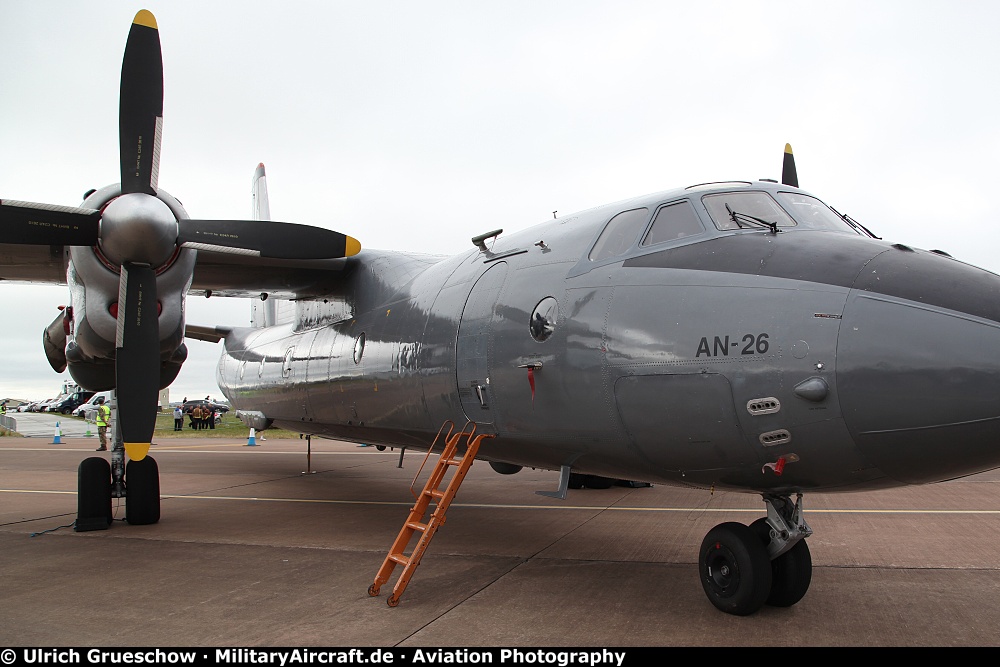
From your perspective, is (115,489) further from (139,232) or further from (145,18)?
(145,18)

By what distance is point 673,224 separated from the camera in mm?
5918

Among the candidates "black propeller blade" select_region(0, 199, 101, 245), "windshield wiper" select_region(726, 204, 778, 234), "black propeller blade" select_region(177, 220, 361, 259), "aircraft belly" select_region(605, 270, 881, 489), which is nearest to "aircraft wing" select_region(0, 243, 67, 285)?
"black propeller blade" select_region(0, 199, 101, 245)

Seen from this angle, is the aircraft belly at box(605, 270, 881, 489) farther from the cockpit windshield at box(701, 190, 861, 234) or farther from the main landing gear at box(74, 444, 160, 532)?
Answer: the main landing gear at box(74, 444, 160, 532)

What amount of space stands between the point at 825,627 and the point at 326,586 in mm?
4108

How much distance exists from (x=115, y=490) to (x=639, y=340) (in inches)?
329

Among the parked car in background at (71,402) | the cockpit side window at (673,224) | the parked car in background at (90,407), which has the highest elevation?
the cockpit side window at (673,224)

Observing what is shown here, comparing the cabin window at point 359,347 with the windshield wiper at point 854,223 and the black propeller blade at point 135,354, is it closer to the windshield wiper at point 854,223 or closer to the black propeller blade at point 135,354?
the black propeller blade at point 135,354

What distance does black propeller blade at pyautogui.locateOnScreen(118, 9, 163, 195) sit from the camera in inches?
368

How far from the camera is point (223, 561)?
782 cm

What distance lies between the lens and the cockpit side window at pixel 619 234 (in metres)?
6.13

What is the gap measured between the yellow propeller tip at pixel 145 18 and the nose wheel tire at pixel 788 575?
9230mm

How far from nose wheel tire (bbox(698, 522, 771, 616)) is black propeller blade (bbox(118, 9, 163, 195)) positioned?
796 cm

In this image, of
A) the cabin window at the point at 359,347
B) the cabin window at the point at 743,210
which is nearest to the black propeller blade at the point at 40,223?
the cabin window at the point at 359,347
